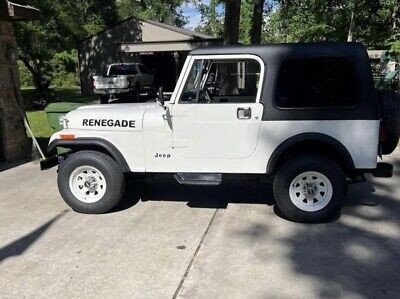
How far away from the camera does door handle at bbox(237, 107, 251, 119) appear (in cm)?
Result: 482

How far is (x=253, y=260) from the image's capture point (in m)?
4.07

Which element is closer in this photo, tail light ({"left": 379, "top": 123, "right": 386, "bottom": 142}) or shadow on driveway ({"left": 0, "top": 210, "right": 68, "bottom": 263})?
shadow on driveway ({"left": 0, "top": 210, "right": 68, "bottom": 263})

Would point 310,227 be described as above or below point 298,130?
below

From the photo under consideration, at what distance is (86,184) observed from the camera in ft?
17.8

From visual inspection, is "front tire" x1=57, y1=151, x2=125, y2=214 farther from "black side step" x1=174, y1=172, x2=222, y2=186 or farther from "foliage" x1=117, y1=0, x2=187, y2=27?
"foliage" x1=117, y1=0, x2=187, y2=27

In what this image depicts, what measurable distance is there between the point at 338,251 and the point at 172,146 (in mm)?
2122

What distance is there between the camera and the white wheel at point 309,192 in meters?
4.89

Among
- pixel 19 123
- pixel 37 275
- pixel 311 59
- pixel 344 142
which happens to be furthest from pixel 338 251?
pixel 19 123

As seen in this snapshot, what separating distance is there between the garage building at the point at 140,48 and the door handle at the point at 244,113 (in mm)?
21816

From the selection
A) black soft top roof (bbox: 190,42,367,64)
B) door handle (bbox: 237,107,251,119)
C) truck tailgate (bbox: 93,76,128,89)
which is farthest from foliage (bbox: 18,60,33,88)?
door handle (bbox: 237,107,251,119)

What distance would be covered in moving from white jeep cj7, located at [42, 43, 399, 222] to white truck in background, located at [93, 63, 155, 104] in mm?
16469

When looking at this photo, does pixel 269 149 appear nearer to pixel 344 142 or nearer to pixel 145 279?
pixel 344 142

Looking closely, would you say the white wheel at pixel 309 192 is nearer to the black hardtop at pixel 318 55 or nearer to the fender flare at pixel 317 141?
the fender flare at pixel 317 141

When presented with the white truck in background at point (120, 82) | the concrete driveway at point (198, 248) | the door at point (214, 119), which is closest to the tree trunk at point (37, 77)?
the white truck in background at point (120, 82)
